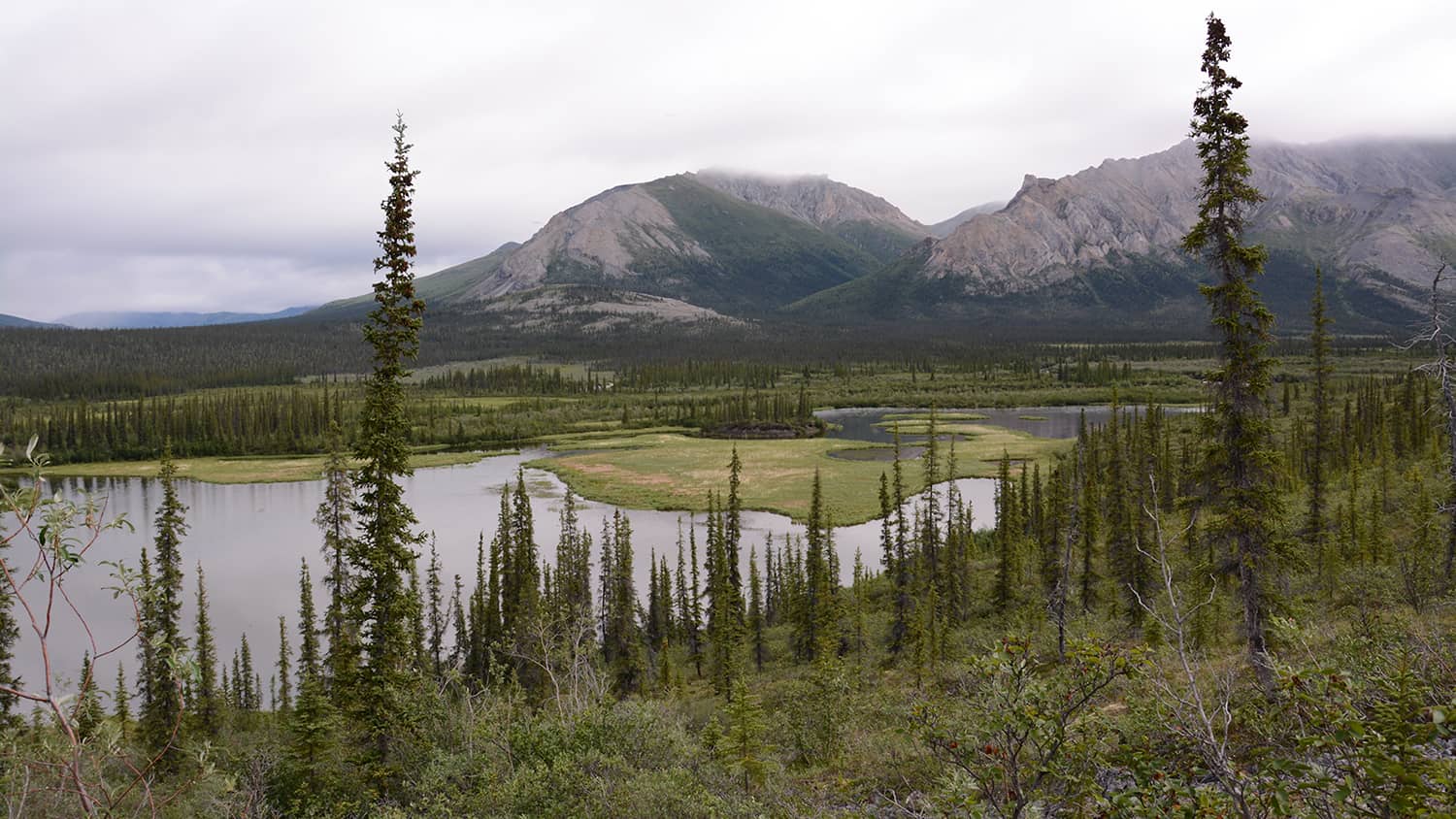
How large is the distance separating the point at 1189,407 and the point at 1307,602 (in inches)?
4812

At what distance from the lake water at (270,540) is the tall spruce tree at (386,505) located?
2801 centimetres

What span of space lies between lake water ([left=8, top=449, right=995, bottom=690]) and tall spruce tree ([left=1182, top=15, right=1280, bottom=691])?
35.2 metres

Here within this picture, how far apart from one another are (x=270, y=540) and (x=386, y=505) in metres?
53.7

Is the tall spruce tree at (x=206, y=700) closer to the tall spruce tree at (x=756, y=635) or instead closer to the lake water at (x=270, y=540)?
the lake water at (x=270, y=540)

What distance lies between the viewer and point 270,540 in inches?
2485

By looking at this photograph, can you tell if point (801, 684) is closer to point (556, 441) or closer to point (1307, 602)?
point (1307, 602)

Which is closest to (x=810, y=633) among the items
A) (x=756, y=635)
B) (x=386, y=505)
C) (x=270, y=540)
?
(x=756, y=635)

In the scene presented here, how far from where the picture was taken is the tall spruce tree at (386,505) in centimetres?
1838

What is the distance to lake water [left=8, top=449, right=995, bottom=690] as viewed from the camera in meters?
44.6

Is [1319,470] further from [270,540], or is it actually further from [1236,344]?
[270,540]

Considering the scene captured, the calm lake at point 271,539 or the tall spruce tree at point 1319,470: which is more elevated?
the tall spruce tree at point 1319,470

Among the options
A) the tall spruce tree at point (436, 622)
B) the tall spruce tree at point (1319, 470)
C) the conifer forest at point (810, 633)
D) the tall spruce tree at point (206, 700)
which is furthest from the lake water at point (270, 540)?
the tall spruce tree at point (1319, 470)

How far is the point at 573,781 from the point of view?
1226 cm

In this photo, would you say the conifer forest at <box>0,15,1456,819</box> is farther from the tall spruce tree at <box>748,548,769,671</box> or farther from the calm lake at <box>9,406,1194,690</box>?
the calm lake at <box>9,406,1194,690</box>
